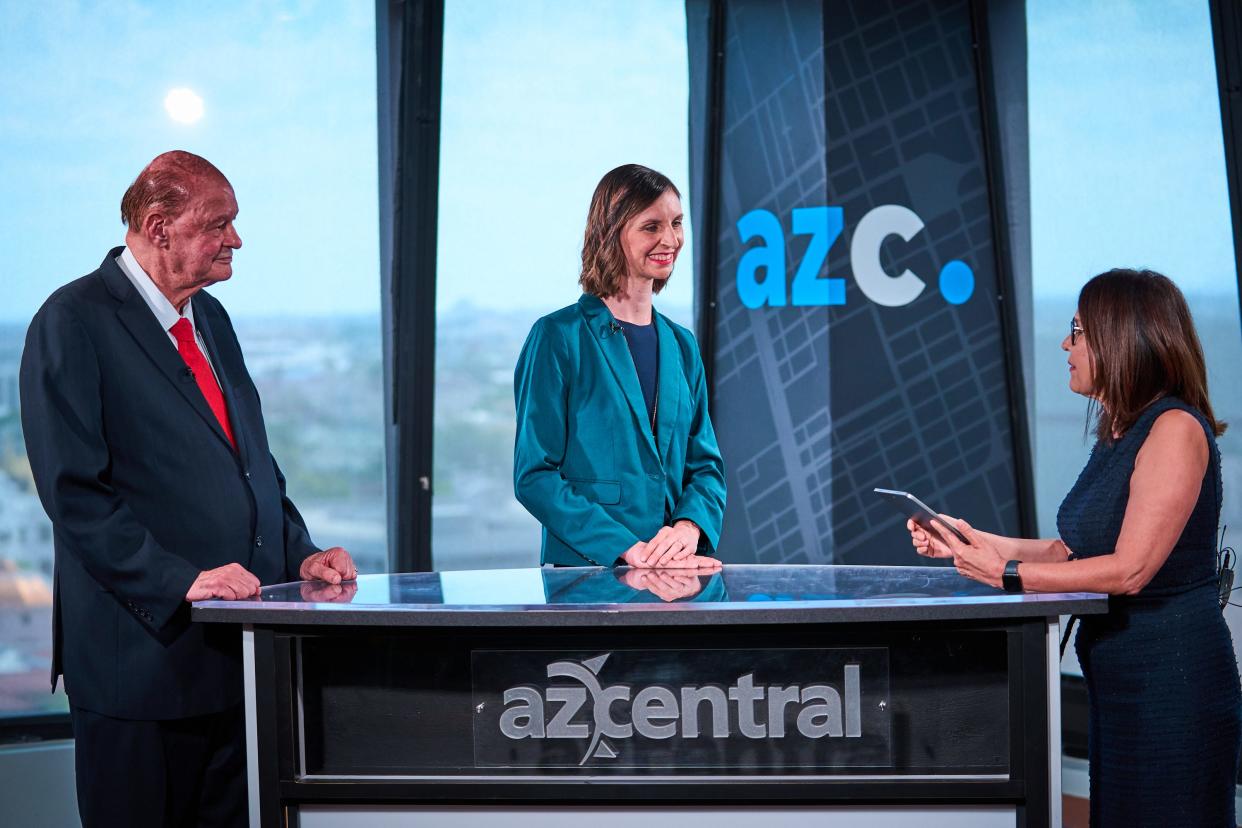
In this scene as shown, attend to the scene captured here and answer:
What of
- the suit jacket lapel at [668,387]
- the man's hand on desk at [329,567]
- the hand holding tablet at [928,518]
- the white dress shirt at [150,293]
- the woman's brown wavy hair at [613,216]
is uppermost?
the woman's brown wavy hair at [613,216]

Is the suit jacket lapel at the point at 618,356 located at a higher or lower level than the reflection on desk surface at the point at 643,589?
higher

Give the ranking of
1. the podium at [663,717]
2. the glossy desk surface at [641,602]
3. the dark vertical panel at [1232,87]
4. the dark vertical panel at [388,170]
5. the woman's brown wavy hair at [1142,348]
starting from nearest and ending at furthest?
the glossy desk surface at [641,602], the podium at [663,717], the woman's brown wavy hair at [1142,348], the dark vertical panel at [1232,87], the dark vertical panel at [388,170]

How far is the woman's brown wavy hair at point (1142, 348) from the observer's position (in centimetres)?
227

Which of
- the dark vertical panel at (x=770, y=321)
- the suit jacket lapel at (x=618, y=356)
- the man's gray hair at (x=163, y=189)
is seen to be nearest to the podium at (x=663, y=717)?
the suit jacket lapel at (x=618, y=356)

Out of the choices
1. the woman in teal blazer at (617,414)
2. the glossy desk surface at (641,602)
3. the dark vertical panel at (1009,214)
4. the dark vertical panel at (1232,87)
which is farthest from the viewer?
the dark vertical panel at (1009,214)

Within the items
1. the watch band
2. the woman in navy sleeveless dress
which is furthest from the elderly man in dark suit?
the woman in navy sleeveless dress

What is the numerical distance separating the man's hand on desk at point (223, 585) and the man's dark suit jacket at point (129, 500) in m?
0.02

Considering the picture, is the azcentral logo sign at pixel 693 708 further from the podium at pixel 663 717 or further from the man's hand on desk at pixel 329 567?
the man's hand on desk at pixel 329 567

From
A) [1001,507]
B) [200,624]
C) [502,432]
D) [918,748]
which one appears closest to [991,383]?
[1001,507]

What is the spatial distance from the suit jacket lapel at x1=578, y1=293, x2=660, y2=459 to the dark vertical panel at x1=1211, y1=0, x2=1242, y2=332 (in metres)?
2.58

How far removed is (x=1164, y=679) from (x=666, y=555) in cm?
98

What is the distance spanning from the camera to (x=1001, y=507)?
522cm

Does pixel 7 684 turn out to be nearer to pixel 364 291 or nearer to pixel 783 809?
pixel 364 291

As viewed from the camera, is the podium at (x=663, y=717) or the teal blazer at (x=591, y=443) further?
the teal blazer at (x=591, y=443)
